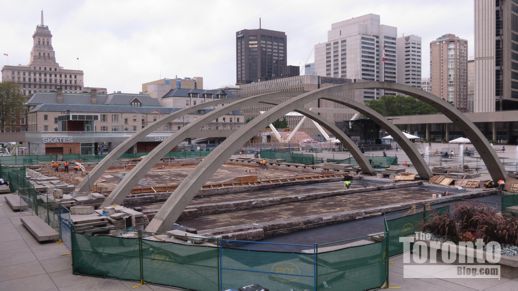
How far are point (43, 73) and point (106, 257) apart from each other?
606 ft

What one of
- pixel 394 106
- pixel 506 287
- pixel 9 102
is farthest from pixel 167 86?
pixel 506 287

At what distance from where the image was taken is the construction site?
17.7 metres

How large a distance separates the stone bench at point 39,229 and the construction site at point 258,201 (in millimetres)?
887

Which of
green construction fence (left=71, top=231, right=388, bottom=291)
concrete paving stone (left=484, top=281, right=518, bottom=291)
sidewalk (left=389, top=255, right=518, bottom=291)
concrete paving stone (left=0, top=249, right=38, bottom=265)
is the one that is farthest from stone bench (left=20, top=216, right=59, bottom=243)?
concrete paving stone (left=484, top=281, right=518, bottom=291)

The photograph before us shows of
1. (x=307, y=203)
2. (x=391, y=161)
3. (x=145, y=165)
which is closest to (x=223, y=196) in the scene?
(x=307, y=203)

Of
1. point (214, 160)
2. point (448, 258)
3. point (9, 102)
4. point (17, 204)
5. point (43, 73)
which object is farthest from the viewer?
point (43, 73)

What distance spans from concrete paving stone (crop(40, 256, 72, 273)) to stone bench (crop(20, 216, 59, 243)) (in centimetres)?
222

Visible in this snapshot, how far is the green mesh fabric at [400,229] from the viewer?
1330 centimetres

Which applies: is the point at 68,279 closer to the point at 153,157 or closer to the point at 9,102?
the point at 153,157

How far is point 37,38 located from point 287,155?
16543 centimetres

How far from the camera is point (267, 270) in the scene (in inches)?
408

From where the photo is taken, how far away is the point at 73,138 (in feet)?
213

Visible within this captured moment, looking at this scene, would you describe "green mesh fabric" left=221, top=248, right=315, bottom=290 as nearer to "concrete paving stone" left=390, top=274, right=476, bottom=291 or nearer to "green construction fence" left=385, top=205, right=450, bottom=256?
"concrete paving stone" left=390, top=274, right=476, bottom=291

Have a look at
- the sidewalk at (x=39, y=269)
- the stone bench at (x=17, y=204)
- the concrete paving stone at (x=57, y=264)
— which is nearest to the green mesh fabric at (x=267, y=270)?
the sidewalk at (x=39, y=269)
